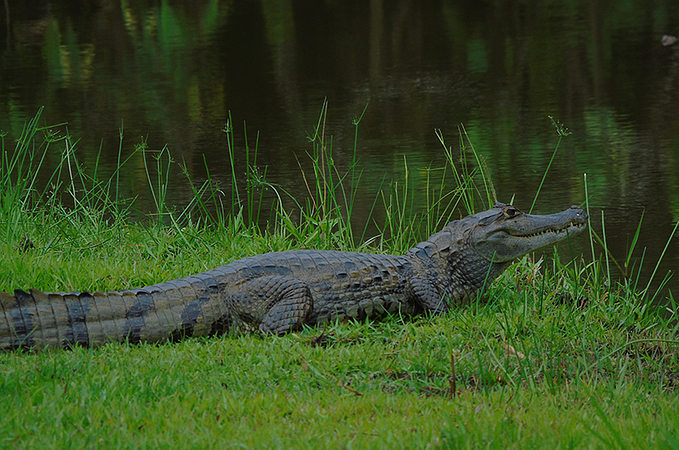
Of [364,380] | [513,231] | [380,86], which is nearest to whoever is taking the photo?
[364,380]

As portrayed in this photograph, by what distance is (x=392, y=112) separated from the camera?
37.8 ft

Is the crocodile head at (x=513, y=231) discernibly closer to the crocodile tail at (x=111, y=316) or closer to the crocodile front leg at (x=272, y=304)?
the crocodile front leg at (x=272, y=304)

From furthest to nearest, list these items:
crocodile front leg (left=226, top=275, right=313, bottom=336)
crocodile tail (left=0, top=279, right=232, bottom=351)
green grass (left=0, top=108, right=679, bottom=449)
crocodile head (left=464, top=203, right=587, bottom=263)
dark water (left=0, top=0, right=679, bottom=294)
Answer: dark water (left=0, top=0, right=679, bottom=294)
crocodile head (left=464, top=203, right=587, bottom=263)
crocodile front leg (left=226, top=275, right=313, bottom=336)
crocodile tail (left=0, top=279, right=232, bottom=351)
green grass (left=0, top=108, right=679, bottom=449)

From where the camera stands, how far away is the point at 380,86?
45.0 ft

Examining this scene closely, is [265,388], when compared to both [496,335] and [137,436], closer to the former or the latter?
[137,436]

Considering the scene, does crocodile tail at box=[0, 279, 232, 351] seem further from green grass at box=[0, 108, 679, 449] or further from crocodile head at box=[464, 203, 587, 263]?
crocodile head at box=[464, 203, 587, 263]

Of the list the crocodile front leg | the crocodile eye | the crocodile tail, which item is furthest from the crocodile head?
the crocodile tail

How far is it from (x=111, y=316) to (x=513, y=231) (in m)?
2.38

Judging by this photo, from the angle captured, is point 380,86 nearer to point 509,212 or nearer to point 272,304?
point 509,212

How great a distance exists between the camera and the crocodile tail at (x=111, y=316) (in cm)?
331

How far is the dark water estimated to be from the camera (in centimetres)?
823

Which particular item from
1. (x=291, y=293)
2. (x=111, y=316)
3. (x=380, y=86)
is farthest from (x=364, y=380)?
(x=380, y=86)

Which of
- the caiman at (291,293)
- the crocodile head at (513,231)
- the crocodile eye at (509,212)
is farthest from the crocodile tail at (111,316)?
the crocodile eye at (509,212)

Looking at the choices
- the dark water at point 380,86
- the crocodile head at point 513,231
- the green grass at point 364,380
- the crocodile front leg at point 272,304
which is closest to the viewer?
the green grass at point 364,380
